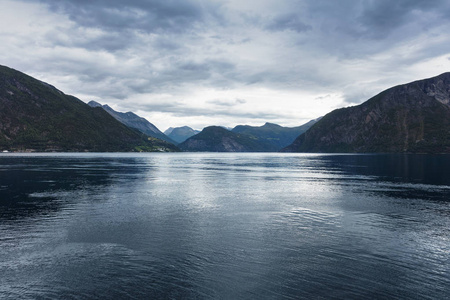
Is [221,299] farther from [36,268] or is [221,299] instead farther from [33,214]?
[33,214]

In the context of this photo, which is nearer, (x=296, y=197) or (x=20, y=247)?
(x=20, y=247)

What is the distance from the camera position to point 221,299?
70.8 ft

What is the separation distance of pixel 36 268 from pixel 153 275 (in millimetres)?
10691

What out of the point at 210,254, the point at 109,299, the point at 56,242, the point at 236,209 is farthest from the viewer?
the point at 236,209

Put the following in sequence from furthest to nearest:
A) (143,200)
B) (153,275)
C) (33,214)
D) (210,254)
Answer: (143,200) < (33,214) < (210,254) < (153,275)

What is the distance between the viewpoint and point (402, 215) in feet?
162

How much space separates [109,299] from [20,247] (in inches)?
676

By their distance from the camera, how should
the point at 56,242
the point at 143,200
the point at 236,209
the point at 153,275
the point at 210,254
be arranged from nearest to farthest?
the point at 153,275
the point at 210,254
the point at 56,242
the point at 236,209
the point at 143,200

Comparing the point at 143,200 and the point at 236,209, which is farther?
the point at 143,200

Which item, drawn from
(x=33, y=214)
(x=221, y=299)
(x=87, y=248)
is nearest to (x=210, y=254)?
(x=221, y=299)

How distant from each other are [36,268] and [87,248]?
19.2 feet

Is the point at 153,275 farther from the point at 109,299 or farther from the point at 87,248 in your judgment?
the point at 87,248

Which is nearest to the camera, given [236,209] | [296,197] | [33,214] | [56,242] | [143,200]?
[56,242]

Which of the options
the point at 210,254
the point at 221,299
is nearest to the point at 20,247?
the point at 210,254
